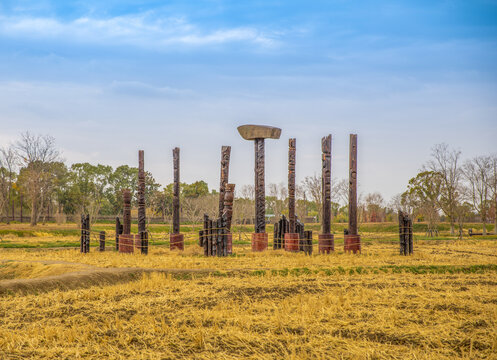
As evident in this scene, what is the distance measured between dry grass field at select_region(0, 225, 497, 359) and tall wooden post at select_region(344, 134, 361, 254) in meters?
4.30

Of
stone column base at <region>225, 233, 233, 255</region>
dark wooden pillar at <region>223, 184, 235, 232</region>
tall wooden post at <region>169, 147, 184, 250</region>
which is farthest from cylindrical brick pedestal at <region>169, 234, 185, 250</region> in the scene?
dark wooden pillar at <region>223, 184, 235, 232</region>

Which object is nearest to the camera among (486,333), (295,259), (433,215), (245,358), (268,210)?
(245,358)

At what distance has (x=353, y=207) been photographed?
18.1m

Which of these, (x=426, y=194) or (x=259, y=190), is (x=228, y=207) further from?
(x=426, y=194)

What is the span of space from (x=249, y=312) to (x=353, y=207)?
10.8 m

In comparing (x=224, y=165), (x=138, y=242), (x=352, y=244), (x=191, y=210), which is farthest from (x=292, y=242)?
(x=191, y=210)

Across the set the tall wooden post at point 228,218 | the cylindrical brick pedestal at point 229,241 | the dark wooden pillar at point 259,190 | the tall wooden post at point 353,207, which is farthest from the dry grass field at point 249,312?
the dark wooden pillar at point 259,190

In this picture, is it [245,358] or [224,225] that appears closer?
[245,358]

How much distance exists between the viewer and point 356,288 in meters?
10.3

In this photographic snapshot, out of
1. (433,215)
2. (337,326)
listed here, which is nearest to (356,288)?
(337,326)

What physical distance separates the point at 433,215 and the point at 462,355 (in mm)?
36534

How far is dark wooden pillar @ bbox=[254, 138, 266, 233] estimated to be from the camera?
19062 millimetres

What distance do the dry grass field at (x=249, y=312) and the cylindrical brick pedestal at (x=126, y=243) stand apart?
542 centimetres

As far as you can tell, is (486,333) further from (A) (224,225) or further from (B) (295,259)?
(A) (224,225)
